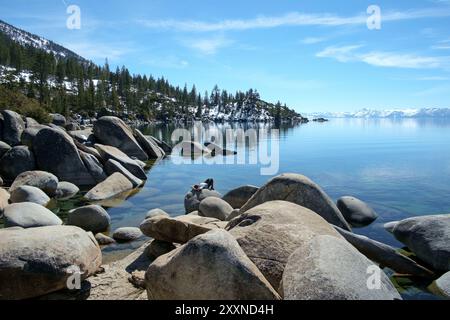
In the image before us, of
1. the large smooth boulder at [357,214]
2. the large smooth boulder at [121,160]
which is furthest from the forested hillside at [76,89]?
the large smooth boulder at [357,214]

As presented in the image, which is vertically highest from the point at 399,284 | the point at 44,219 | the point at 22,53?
the point at 22,53

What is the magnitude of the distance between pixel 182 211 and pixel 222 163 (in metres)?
19.6

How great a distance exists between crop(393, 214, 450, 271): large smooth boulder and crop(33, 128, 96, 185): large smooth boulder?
1846 cm

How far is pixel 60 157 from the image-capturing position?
23922 mm

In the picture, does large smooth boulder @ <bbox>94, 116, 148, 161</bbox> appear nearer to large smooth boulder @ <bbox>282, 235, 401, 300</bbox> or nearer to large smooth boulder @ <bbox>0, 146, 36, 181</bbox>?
large smooth boulder @ <bbox>0, 146, 36, 181</bbox>

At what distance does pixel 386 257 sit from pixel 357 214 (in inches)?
225

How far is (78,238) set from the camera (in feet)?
28.8

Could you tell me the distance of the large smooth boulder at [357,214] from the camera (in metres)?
17.1

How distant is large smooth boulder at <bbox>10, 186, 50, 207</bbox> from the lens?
56.1 feet

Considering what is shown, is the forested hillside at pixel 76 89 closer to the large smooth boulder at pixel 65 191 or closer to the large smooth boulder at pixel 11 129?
the large smooth boulder at pixel 11 129
